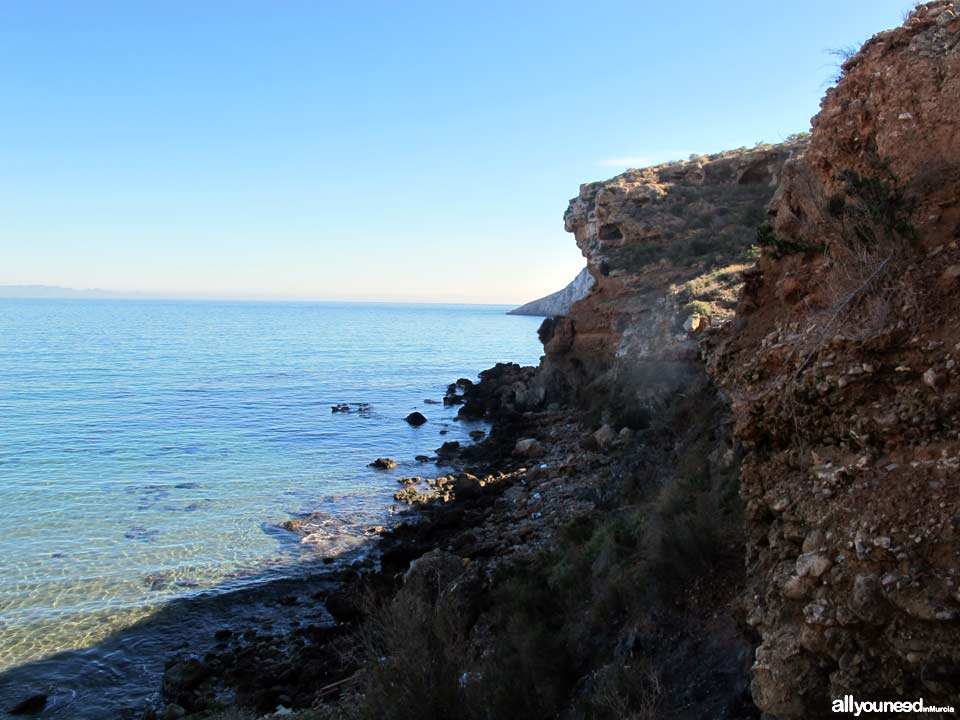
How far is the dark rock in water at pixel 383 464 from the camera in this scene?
25.3m

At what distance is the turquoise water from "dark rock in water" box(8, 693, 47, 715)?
1449 mm

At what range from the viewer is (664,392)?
21609 millimetres

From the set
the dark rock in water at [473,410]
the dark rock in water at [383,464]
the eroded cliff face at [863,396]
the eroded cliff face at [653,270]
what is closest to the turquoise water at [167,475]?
the dark rock in water at [383,464]

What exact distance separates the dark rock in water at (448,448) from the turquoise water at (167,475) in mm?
993

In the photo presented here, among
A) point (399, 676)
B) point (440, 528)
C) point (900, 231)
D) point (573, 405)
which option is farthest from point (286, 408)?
point (900, 231)

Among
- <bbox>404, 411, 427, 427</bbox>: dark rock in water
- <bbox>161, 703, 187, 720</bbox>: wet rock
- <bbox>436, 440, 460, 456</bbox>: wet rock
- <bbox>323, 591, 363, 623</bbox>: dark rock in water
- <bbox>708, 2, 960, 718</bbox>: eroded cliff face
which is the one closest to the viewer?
<bbox>708, 2, 960, 718</bbox>: eroded cliff face

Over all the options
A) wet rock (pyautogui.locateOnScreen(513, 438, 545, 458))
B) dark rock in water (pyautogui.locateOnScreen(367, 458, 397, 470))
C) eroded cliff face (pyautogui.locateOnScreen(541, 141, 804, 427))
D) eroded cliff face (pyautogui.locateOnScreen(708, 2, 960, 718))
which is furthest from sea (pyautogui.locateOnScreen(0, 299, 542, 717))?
eroded cliff face (pyautogui.locateOnScreen(708, 2, 960, 718))

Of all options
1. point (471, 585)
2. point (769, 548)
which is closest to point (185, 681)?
point (471, 585)

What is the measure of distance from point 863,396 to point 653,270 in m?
24.8

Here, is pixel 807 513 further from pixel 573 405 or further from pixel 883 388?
pixel 573 405

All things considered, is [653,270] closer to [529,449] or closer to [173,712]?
[529,449]

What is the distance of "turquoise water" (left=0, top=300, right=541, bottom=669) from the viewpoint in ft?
47.5

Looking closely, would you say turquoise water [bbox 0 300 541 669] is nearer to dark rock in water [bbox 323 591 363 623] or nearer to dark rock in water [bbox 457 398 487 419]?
dark rock in water [bbox 457 398 487 419]

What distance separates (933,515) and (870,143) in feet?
16.1
